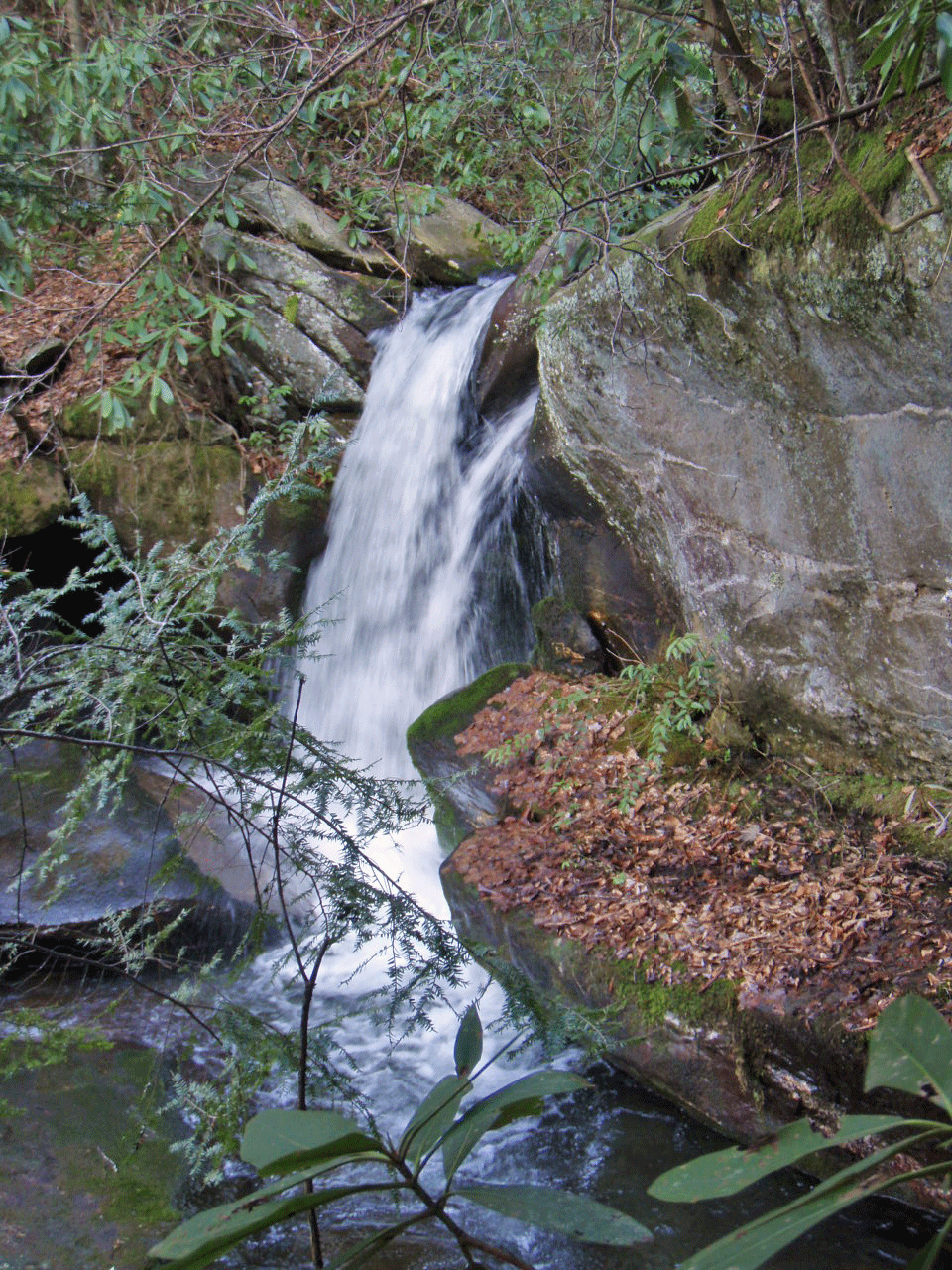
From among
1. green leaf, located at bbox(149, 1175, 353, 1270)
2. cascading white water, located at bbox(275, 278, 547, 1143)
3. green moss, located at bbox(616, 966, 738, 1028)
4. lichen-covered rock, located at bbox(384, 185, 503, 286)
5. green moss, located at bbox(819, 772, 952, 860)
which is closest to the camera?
green leaf, located at bbox(149, 1175, 353, 1270)

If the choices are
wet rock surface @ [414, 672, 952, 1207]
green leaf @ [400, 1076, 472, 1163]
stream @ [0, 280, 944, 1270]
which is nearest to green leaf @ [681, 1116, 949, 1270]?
green leaf @ [400, 1076, 472, 1163]

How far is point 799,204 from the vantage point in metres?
3.64

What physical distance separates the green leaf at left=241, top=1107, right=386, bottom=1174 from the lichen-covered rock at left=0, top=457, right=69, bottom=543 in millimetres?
8514

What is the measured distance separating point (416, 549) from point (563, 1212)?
741cm

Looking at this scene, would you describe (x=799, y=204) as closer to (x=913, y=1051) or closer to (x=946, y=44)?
(x=946, y=44)

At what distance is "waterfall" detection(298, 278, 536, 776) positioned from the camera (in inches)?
297

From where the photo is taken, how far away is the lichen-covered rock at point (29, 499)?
8.38 meters

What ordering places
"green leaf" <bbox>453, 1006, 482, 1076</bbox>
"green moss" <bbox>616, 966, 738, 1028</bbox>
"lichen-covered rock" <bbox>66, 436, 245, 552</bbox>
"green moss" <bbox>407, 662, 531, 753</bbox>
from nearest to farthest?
"green leaf" <bbox>453, 1006, 482, 1076</bbox> → "green moss" <bbox>616, 966, 738, 1028</bbox> → "green moss" <bbox>407, 662, 531, 753</bbox> → "lichen-covered rock" <bbox>66, 436, 245, 552</bbox>

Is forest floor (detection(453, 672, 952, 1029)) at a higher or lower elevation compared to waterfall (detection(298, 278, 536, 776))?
lower

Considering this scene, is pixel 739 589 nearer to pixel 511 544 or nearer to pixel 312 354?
pixel 511 544

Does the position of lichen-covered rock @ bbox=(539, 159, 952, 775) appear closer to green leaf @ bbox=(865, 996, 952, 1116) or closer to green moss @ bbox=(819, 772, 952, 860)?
green moss @ bbox=(819, 772, 952, 860)

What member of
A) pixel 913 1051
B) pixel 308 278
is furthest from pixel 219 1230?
pixel 308 278

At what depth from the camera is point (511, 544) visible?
23.9ft

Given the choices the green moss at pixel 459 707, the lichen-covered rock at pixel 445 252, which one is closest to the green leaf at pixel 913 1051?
the green moss at pixel 459 707
